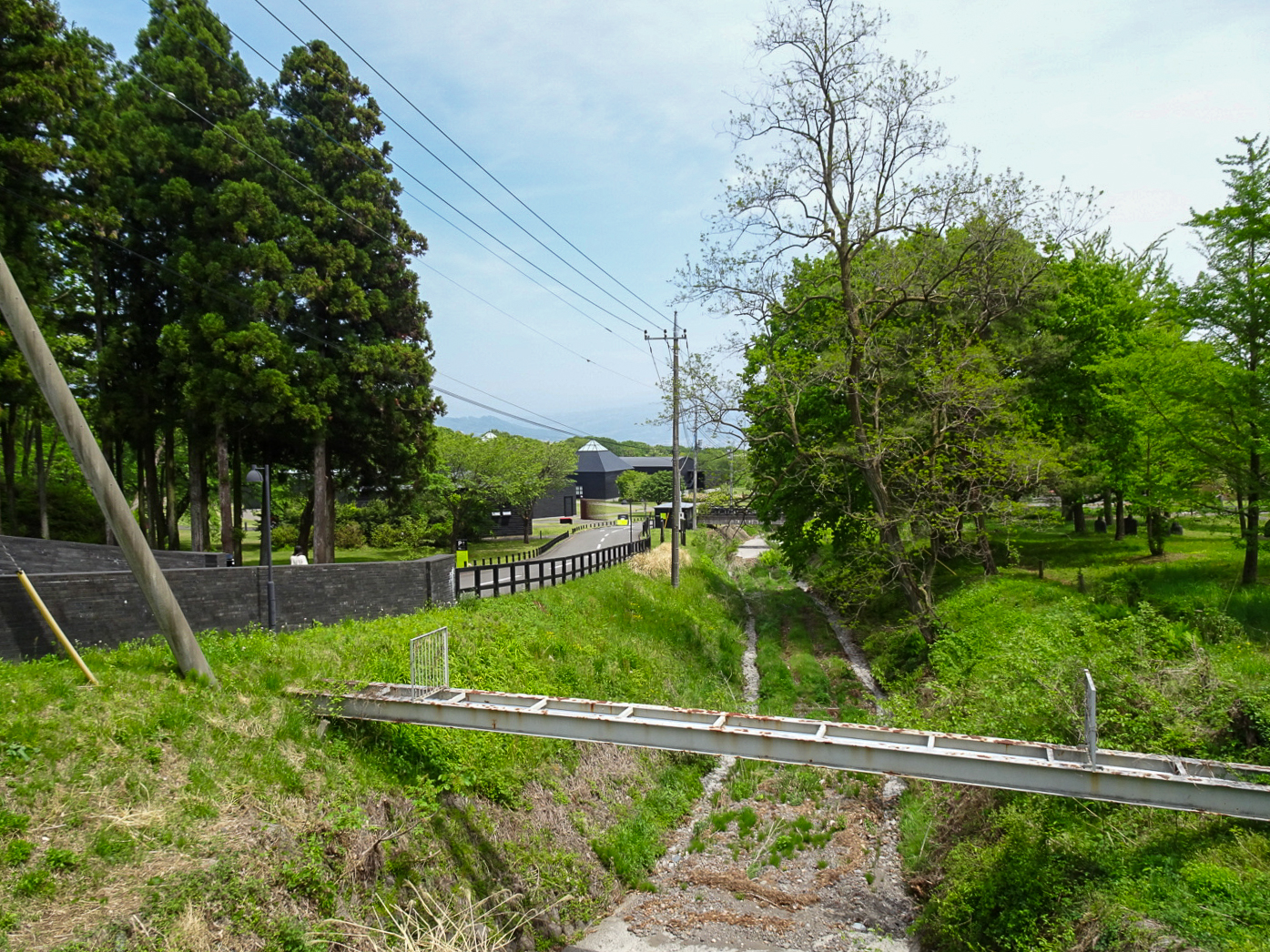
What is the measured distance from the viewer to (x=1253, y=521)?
1684 centimetres

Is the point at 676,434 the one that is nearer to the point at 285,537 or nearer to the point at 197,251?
the point at 197,251

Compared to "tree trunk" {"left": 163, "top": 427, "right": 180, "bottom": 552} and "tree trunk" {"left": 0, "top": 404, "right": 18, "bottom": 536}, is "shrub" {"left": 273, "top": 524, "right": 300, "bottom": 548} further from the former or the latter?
"tree trunk" {"left": 0, "top": 404, "right": 18, "bottom": 536}

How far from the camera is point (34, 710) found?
8.34 m

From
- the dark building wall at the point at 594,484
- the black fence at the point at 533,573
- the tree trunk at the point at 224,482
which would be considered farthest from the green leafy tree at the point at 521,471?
the dark building wall at the point at 594,484

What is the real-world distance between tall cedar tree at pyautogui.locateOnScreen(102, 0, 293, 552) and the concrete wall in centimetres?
783

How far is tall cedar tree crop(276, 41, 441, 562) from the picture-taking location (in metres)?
22.3

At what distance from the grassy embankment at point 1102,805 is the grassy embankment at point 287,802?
4948 millimetres

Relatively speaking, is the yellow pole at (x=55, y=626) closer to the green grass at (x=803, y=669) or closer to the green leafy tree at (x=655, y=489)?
the green grass at (x=803, y=669)

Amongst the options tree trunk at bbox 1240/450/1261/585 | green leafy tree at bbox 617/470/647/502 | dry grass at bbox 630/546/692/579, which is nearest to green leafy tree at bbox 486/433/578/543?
dry grass at bbox 630/546/692/579

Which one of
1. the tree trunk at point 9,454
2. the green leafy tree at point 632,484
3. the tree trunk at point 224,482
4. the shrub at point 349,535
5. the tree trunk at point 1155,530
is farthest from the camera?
the green leafy tree at point 632,484

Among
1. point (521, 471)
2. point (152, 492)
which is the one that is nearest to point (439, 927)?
point (152, 492)

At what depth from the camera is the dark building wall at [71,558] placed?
14469 mm

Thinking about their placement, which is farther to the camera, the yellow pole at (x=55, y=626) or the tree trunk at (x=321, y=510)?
the tree trunk at (x=321, y=510)

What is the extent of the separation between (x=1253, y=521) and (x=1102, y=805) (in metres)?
10.4
